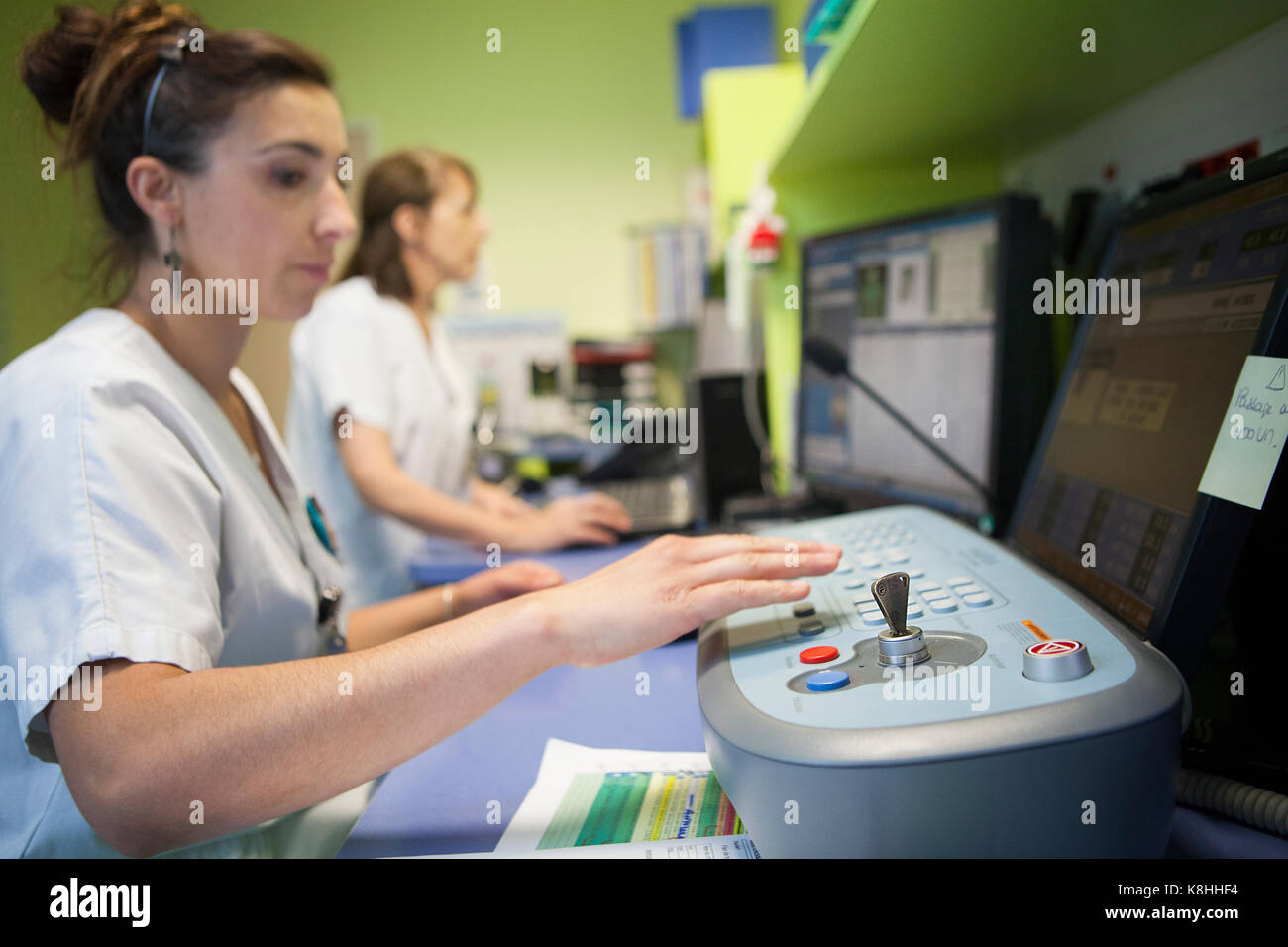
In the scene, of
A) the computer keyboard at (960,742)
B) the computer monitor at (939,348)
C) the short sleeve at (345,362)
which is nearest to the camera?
the computer keyboard at (960,742)

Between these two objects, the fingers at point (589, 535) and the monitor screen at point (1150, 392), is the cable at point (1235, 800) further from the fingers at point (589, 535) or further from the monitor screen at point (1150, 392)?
the fingers at point (589, 535)

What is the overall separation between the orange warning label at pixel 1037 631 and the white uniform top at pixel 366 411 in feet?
4.13

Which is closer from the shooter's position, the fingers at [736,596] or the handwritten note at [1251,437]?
the handwritten note at [1251,437]

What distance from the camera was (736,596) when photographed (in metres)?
0.53

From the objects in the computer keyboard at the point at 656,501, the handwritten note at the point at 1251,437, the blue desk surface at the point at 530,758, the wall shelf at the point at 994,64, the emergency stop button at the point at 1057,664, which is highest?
the wall shelf at the point at 994,64

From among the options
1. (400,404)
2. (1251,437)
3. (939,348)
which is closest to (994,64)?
(939,348)

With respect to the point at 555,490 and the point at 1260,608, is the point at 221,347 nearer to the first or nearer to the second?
the point at 1260,608

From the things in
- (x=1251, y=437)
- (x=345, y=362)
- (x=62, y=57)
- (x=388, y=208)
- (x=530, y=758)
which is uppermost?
(x=388, y=208)

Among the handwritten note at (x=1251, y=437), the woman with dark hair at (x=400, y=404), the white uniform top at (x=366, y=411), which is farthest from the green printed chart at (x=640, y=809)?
the white uniform top at (x=366, y=411)

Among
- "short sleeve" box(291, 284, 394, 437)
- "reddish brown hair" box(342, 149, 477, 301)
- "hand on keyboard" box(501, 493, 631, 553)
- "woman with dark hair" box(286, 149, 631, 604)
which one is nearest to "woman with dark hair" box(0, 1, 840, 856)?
"hand on keyboard" box(501, 493, 631, 553)

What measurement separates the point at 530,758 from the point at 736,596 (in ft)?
0.72

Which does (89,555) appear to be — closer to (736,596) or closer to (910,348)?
(736,596)

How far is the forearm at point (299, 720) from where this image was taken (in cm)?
47

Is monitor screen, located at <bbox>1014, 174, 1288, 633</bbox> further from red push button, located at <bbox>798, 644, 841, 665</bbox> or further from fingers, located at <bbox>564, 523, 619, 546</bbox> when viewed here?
fingers, located at <bbox>564, 523, 619, 546</bbox>
